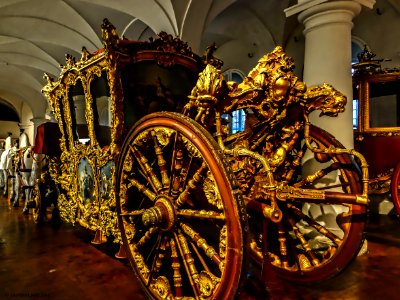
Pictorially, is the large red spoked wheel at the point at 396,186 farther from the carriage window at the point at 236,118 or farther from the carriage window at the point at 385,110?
the carriage window at the point at 236,118

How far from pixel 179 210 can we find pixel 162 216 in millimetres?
98

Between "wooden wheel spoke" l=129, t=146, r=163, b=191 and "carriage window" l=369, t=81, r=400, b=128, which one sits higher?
"carriage window" l=369, t=81, r=400, b=128

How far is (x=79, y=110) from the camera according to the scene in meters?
3.18

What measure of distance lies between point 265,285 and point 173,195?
42.9 inches

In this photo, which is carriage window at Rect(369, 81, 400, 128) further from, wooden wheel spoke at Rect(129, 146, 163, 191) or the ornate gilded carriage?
wooden wheel spoke at Rect(129, 146, 163, 191)

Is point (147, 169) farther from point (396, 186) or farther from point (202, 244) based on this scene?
point (396, 186)

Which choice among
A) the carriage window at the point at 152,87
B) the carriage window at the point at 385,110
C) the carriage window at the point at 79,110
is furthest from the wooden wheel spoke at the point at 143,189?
the carriage window at the point at 385,110

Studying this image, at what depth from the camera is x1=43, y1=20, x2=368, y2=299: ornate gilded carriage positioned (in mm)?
1534

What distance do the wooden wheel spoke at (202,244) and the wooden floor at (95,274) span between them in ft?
2.57

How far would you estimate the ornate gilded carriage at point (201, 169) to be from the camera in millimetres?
1534

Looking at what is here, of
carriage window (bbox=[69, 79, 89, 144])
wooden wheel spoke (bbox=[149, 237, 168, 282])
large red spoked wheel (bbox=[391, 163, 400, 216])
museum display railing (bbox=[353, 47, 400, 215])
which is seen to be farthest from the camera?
museum display railing (bbox=[353, 47, 400, 215])

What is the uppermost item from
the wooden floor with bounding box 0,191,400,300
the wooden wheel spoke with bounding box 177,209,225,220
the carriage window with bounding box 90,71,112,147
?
the carriage window with bounding box 90,71,112,147

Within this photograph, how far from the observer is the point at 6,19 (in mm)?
8578

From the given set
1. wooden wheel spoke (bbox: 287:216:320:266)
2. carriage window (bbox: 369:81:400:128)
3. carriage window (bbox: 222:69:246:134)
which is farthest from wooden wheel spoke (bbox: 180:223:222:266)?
carriage window (bbox: 222:69:246:134)
